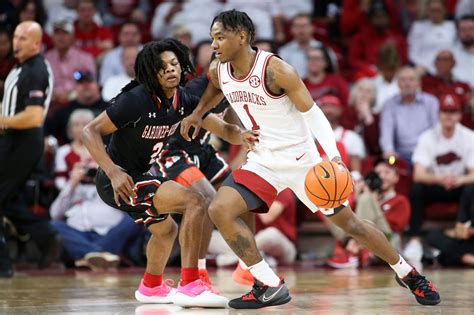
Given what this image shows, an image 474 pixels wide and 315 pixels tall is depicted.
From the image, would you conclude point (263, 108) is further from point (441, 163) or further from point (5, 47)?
point (5, 47)

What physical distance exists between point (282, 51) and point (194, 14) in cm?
143

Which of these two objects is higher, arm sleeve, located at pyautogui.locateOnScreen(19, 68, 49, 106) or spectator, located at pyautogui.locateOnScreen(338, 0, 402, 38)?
spectator, located at pyautogui.locateOnScreen(338, 0, 402, 38)

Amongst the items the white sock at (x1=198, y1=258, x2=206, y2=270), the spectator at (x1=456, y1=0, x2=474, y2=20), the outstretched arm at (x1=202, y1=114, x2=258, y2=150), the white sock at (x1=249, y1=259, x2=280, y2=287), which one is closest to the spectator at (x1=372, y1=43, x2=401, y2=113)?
the spectator at (x1=456, y1=0, x2=474, y2=20)

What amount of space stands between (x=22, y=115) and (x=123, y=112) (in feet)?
9.56

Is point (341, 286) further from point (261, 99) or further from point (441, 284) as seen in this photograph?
point (261, 99)

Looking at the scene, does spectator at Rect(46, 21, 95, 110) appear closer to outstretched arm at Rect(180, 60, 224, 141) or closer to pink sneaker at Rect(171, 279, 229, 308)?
outstretched arm at Rect(180, 60, 224, 141)

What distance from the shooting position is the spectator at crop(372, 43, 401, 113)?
1224 centimetres

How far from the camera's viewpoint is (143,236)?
1023 centimetres

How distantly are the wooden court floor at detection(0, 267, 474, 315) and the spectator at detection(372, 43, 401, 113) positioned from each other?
317 centimetres

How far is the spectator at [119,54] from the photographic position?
488 inches

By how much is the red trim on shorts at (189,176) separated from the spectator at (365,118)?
439 centimetres

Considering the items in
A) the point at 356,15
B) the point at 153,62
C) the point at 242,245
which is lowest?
the point at 242,245

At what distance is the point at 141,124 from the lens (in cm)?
631

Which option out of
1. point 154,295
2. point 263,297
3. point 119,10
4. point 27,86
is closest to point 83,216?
point 27,86
